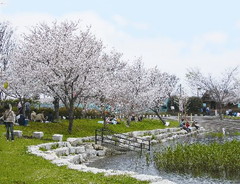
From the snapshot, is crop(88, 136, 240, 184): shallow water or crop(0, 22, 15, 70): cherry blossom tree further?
crop(0, 22, 15, 70): cherry blossom tree

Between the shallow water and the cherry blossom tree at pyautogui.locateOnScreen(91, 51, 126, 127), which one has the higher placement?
the cherry blossom tree at pyautogui.locateOnScreen(91, 51, 126, 127)

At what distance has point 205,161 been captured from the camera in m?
17.5

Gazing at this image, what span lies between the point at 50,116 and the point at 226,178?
22.5m

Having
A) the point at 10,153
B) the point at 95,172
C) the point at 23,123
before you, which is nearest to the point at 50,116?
the point at 23,123

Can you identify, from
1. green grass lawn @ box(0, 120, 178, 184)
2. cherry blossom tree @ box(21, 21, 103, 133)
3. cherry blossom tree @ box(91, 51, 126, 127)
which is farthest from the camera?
cherry blossom tree @ box(91, 51, 126, 127)

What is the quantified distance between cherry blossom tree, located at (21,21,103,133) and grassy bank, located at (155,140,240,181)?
444 inches

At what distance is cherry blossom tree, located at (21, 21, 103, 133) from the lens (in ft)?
90.9

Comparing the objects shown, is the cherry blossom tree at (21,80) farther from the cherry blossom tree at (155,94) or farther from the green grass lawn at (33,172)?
the cherry blossom tree at (155,94)

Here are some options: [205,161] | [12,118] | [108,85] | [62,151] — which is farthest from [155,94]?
[205,161]

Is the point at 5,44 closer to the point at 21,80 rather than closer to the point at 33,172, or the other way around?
the point at 21,80

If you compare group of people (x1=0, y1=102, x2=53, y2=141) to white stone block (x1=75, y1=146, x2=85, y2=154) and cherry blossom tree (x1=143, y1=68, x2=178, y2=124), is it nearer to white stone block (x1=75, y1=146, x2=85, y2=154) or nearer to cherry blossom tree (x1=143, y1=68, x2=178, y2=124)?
white stone block (x1=75, y1=146, x2=85, y2=154)

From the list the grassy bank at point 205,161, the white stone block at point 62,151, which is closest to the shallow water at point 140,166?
the grassy bank at point 205,161

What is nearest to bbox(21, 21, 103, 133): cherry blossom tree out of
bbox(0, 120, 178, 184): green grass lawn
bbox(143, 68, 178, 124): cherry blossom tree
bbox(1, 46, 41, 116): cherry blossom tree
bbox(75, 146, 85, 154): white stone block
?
bbox(1, 46, 41, 116): cherry blossom tree

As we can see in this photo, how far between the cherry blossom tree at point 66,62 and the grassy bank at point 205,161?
37.0 ft
